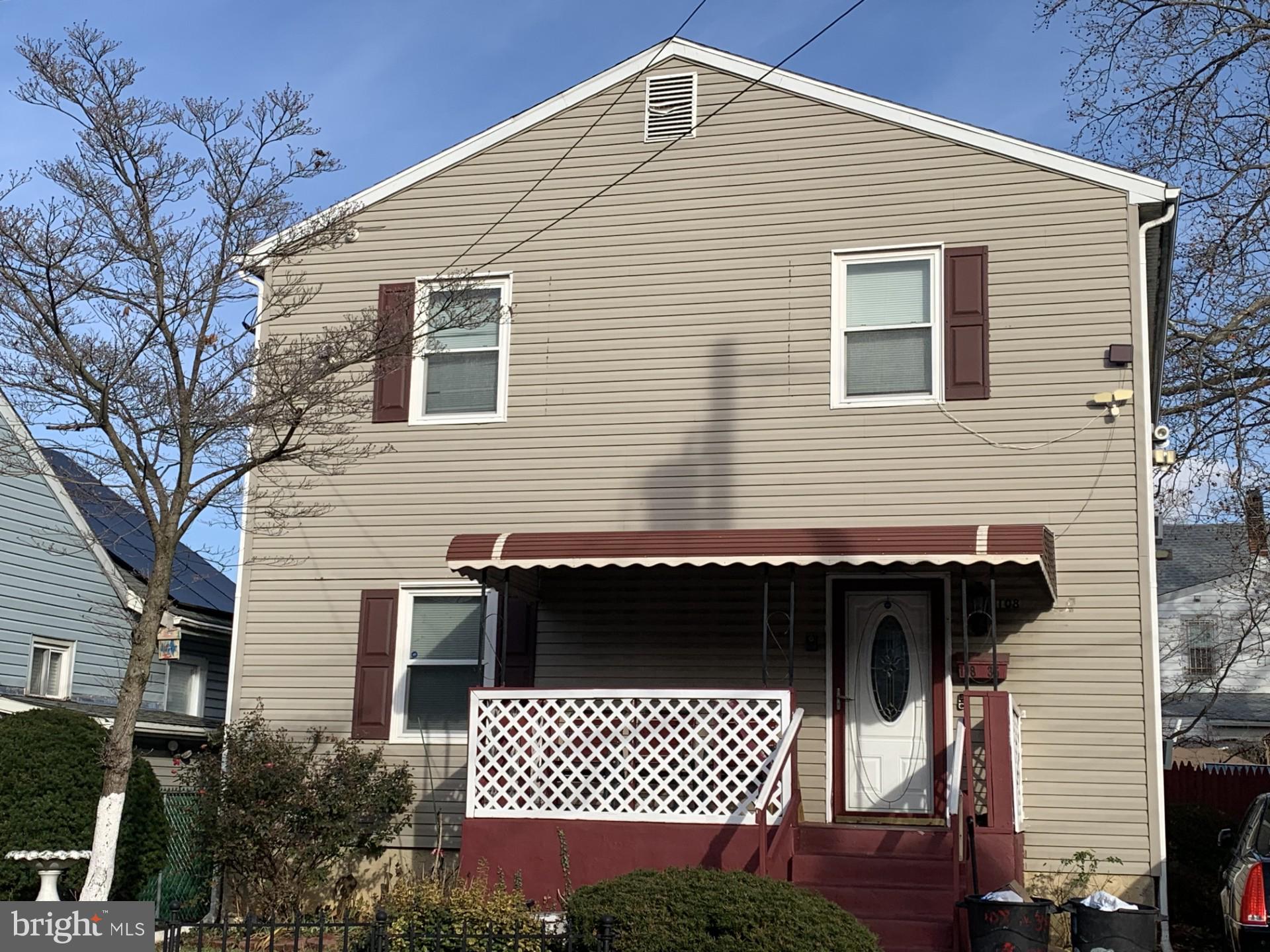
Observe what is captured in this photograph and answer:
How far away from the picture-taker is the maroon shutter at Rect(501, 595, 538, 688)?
42.3ft

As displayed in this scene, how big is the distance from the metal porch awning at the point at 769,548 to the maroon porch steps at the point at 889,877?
213cm

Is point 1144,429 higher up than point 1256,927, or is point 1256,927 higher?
point 1144,429

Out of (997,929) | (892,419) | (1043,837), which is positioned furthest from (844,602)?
(997,929)

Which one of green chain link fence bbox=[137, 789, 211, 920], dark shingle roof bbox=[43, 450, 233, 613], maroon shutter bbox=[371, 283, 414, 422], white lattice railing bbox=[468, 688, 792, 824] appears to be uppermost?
maroon shutter bbox=[371, 283, 414, 422]

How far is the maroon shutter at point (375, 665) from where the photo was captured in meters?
13.1

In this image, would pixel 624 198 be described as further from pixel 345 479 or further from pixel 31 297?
pixel 31 297

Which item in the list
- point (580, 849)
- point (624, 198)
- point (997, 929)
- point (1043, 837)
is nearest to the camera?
point (997, 929)

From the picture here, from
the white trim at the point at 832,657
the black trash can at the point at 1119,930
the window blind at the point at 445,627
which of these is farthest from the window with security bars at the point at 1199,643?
the black trash can at the point at 1119,930

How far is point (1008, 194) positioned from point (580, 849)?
6.99 metres

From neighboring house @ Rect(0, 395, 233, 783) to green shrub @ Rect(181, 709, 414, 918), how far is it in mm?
4453

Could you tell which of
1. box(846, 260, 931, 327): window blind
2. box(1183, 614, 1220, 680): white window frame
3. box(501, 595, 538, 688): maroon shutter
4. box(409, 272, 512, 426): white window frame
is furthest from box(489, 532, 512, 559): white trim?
box(1183, 614, 1220, 680): white window frame

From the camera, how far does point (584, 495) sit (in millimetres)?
13102

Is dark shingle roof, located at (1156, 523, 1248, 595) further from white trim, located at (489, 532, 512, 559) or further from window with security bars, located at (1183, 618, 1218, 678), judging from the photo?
white trim, located at (489, 532, 512, 559)

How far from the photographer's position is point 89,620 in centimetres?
1861
